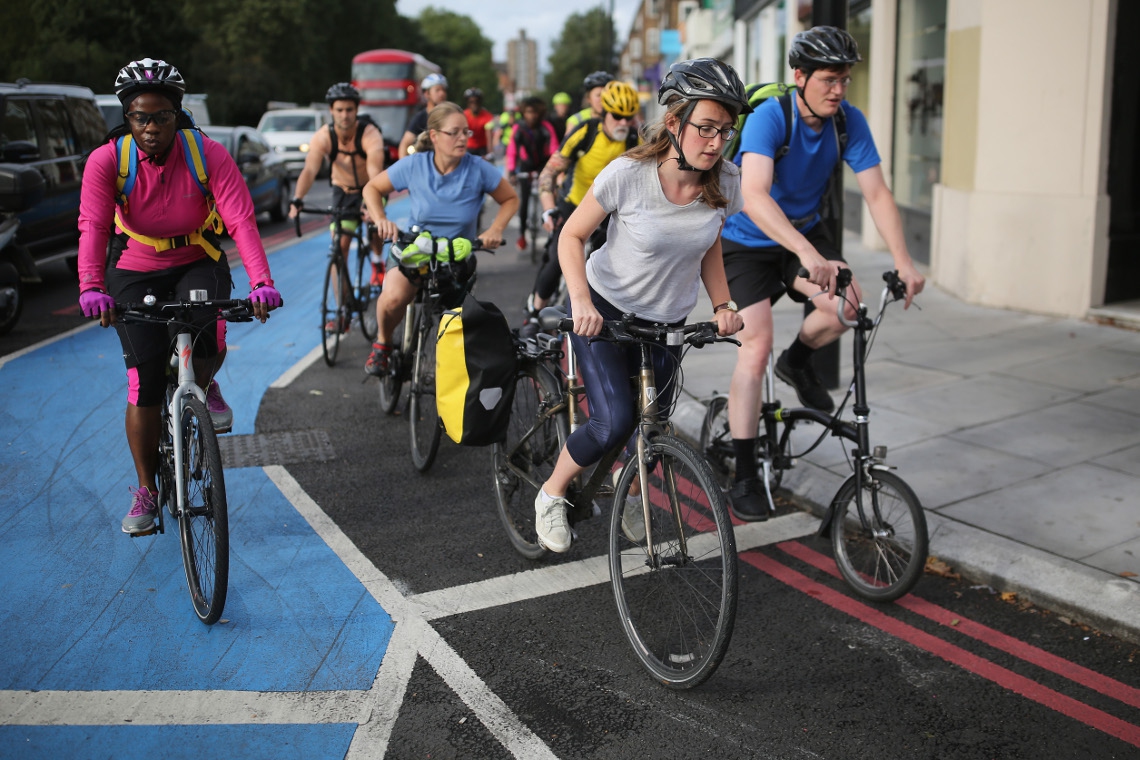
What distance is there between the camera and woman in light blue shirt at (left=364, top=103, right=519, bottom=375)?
632cm

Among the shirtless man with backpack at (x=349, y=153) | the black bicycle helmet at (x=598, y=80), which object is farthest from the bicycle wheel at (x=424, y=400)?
the black bicycle helmet at (x=598, y=80)

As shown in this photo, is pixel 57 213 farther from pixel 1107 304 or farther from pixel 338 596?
pixel 1107 304

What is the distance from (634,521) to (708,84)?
1.49m

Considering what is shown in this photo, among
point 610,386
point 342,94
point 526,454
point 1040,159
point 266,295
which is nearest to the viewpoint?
point 610,386

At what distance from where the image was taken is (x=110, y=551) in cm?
487

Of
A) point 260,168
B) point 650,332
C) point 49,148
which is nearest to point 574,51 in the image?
point 260,168

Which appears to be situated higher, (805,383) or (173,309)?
(173,309)

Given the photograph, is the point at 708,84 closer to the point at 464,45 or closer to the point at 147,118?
the point at 147,118

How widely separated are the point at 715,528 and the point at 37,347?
741cm

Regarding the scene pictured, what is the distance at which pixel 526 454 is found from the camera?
4.80 meters

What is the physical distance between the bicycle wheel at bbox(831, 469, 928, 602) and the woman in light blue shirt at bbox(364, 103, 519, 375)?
270 centimetres

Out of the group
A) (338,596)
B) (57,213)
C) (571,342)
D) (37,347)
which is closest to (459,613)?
(338,596)

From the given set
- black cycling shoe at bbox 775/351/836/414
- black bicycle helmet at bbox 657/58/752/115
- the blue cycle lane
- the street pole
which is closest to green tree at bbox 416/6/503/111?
the street pole

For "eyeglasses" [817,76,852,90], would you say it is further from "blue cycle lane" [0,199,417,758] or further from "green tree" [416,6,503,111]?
"green tree" [416,6,503,111]
